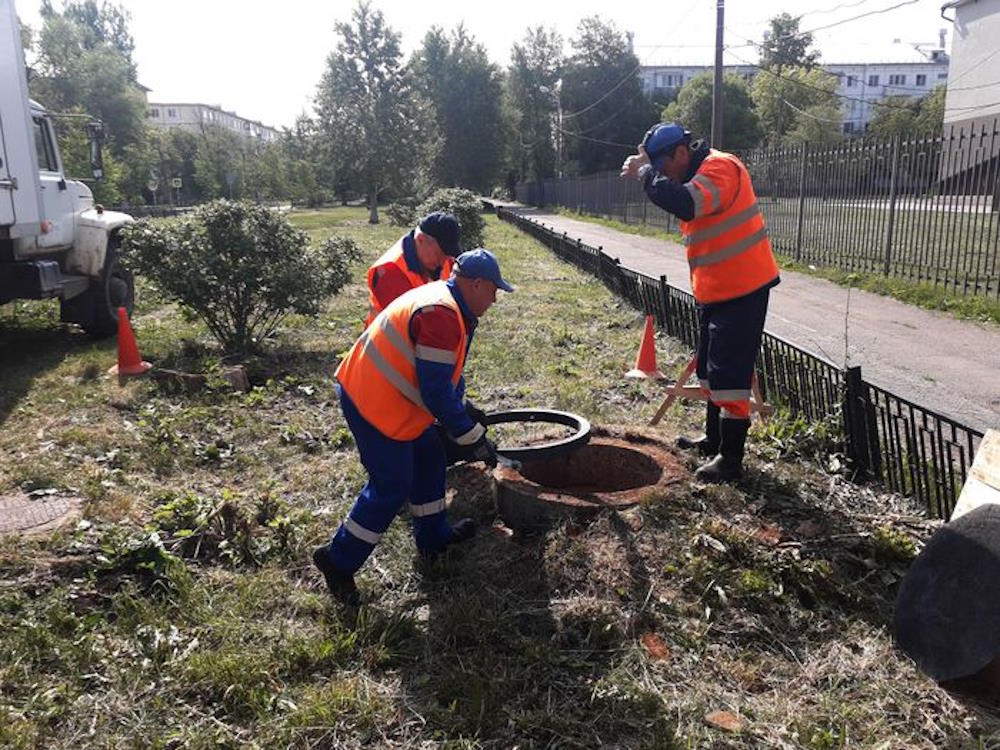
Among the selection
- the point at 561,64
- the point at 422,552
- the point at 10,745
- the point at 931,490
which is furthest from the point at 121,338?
the point at 561,64

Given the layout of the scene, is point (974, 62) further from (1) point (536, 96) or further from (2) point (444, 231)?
(2) point (444, 231)

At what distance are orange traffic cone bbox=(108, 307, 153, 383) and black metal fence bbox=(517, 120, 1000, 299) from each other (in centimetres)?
936

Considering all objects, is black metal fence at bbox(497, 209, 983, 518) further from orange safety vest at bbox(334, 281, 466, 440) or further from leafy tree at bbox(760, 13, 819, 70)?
leafy tree at bbox(760, 13, 819, 70)

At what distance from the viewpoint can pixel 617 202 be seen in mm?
29422

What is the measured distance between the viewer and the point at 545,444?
3.87m

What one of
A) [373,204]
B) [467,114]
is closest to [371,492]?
[373,204]

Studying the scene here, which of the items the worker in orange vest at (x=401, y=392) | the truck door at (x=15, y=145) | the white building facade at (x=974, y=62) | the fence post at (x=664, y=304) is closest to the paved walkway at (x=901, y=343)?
the fence post at (x=664, y=304)

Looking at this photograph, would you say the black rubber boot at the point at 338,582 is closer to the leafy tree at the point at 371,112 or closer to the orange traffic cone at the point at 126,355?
the orange traffic cone at the point at 126,355

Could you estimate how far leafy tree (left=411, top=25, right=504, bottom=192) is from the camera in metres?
54.1

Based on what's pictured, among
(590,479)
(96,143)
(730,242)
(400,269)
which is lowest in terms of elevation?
(590,479)

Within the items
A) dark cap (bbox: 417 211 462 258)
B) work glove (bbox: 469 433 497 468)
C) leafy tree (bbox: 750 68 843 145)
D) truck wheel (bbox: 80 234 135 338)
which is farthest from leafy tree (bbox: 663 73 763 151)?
work glove (bbox: 469 433 497 468)

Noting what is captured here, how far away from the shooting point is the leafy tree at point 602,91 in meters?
59.2

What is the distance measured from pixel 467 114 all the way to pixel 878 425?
53331 mm

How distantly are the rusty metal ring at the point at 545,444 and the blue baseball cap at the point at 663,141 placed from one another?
4.76ft
